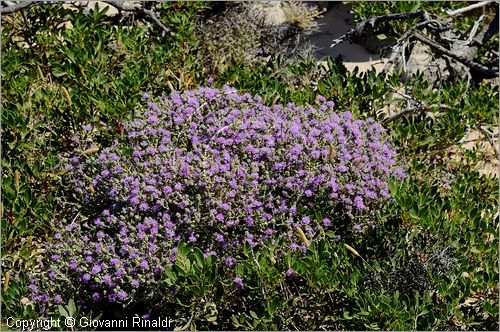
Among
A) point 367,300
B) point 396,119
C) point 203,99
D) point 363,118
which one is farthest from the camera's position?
point 396,119

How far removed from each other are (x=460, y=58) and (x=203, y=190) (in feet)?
8.09

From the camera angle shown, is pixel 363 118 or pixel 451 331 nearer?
pixel 451 331

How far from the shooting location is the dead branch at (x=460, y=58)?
15.2 feet

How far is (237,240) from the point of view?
3119 mm

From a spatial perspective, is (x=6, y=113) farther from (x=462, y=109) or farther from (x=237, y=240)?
(x=462, y=109)

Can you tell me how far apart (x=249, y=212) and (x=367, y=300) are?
0.64 metres

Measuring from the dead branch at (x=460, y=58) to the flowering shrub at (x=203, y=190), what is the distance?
4.53 feet

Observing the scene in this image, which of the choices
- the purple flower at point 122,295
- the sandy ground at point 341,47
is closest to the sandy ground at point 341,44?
the sandy ground at point 341,47

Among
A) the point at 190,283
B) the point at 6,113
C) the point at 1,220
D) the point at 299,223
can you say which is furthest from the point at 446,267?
the point at 6,113

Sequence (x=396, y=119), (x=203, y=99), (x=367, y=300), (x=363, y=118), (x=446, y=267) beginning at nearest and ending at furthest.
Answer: (x=367, y=300)
(x=446, y=267)
(x=203, y=99)
(x=363, y=118)
(x=396, y=119)

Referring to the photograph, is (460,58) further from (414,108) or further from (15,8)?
(15,8)

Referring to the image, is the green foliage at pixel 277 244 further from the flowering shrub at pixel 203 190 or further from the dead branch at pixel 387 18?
the dead branch at pixel 387 18

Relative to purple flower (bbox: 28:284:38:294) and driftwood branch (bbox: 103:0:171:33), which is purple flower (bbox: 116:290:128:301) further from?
driftwood branch (bbox: 103:0:171:33)

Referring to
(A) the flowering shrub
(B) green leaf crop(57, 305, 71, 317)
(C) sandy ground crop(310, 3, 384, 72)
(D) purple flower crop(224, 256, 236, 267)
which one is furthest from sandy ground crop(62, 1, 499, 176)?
(B) green leaf crop(57, 305, 71, 317)
